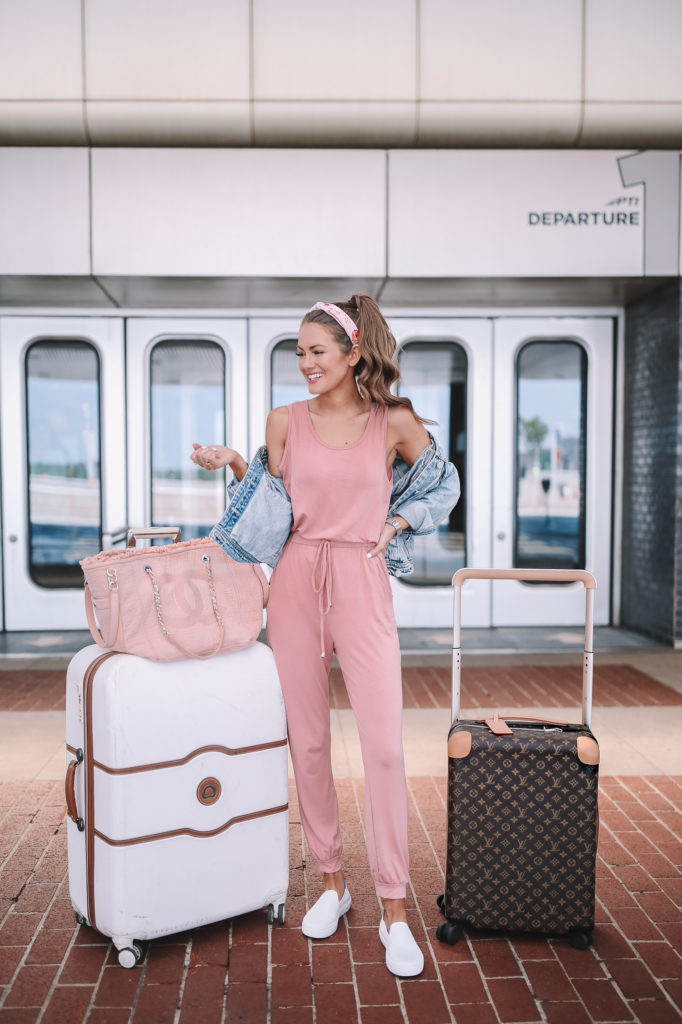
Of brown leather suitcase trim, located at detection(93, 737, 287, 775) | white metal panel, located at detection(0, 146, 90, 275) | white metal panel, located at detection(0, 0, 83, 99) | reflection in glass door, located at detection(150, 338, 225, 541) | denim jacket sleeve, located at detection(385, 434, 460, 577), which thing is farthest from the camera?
reflection in glass door, located at detection(150, 338, 225, 541)

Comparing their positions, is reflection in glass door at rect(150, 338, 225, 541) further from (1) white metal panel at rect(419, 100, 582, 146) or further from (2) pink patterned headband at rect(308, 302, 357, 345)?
(2) pink patterned headband at rect(308, 302, 357, 345)

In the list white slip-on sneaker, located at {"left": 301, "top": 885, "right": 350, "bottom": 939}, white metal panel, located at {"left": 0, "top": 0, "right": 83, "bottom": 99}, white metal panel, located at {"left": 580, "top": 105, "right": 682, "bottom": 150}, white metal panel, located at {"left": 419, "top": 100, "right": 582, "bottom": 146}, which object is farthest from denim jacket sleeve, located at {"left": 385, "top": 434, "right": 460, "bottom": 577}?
white metal panel, located at {"left": 0, "top": 0, "right": 83, "bottom": 99}

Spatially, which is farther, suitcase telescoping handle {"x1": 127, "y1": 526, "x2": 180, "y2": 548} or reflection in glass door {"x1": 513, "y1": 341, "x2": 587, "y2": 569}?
reflection in glass door {"x1": 513, "y1": 341, "x2": 587, "y2": 569}

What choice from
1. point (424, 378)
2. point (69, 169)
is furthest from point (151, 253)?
point (424, 378)

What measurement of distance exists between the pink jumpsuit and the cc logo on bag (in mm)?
402

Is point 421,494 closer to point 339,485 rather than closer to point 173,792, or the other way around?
point 339,485

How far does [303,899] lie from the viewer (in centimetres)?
295

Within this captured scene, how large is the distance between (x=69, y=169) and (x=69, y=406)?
1.94m

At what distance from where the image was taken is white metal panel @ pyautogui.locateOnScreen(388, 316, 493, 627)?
24.3ft

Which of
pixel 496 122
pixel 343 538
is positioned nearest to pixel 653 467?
pixel 496 122

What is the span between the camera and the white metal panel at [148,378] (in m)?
7.27

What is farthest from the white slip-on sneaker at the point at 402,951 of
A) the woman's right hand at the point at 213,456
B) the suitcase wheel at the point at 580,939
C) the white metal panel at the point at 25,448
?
the white metal panel at the point at 25,448

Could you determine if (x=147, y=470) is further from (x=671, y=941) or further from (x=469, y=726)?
(x=671, y=941)

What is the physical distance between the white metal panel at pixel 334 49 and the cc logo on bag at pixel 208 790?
5.71 meters
